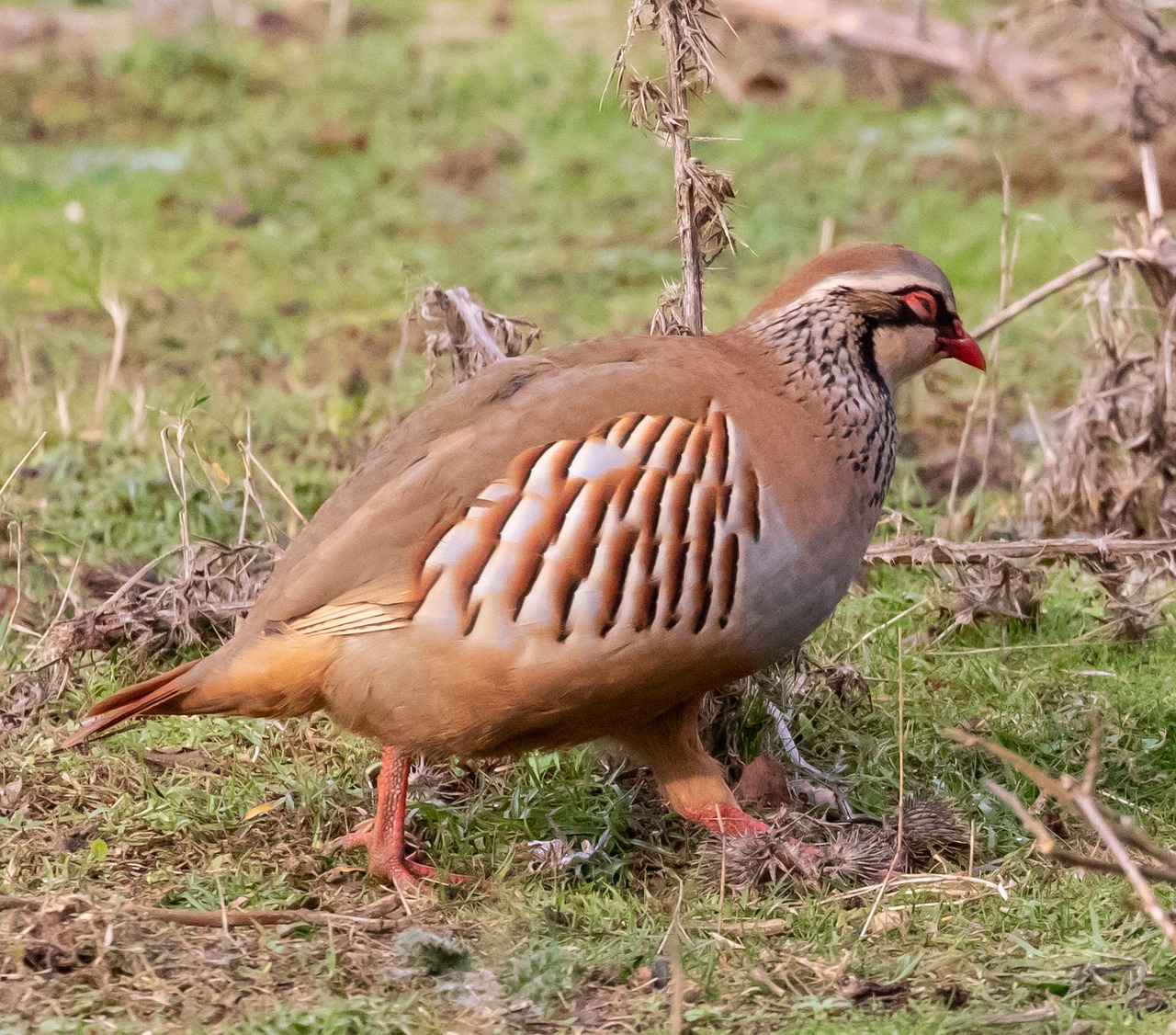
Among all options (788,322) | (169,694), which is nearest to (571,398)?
(788,322)

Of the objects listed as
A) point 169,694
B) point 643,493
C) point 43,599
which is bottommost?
point 43,599

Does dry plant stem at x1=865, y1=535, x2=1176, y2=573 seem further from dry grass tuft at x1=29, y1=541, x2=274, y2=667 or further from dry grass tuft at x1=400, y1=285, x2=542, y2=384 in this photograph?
dry grass tuft at x1=29, y1=541, x2=274, y2=667

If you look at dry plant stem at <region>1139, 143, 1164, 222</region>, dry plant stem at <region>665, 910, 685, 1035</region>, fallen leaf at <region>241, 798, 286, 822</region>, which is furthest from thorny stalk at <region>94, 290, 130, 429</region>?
dry plant stem at <region>665, 910, 685, 1035</region>

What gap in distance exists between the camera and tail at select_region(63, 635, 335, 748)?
350 centimetres

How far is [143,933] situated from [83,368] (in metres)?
3.80

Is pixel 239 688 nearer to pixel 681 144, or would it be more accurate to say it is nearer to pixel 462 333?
pixel 462 333

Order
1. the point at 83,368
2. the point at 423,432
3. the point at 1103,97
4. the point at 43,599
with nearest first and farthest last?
the point at 423,432 → the point at 43,599 → the point at 83,368 → the point at 1103,97

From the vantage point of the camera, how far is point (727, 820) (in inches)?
148

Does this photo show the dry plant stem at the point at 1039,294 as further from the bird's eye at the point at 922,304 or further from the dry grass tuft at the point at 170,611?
the dry grass tuft at the point at 170,611

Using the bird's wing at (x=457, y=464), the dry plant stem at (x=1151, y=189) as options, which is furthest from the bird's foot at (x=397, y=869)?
the dry plant stem at (x=1151, y=189)

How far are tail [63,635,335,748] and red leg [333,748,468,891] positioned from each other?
223mm

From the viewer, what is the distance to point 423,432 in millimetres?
3645

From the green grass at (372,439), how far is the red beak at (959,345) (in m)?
0.89

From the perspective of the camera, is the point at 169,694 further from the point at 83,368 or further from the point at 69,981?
the point at 83,368
